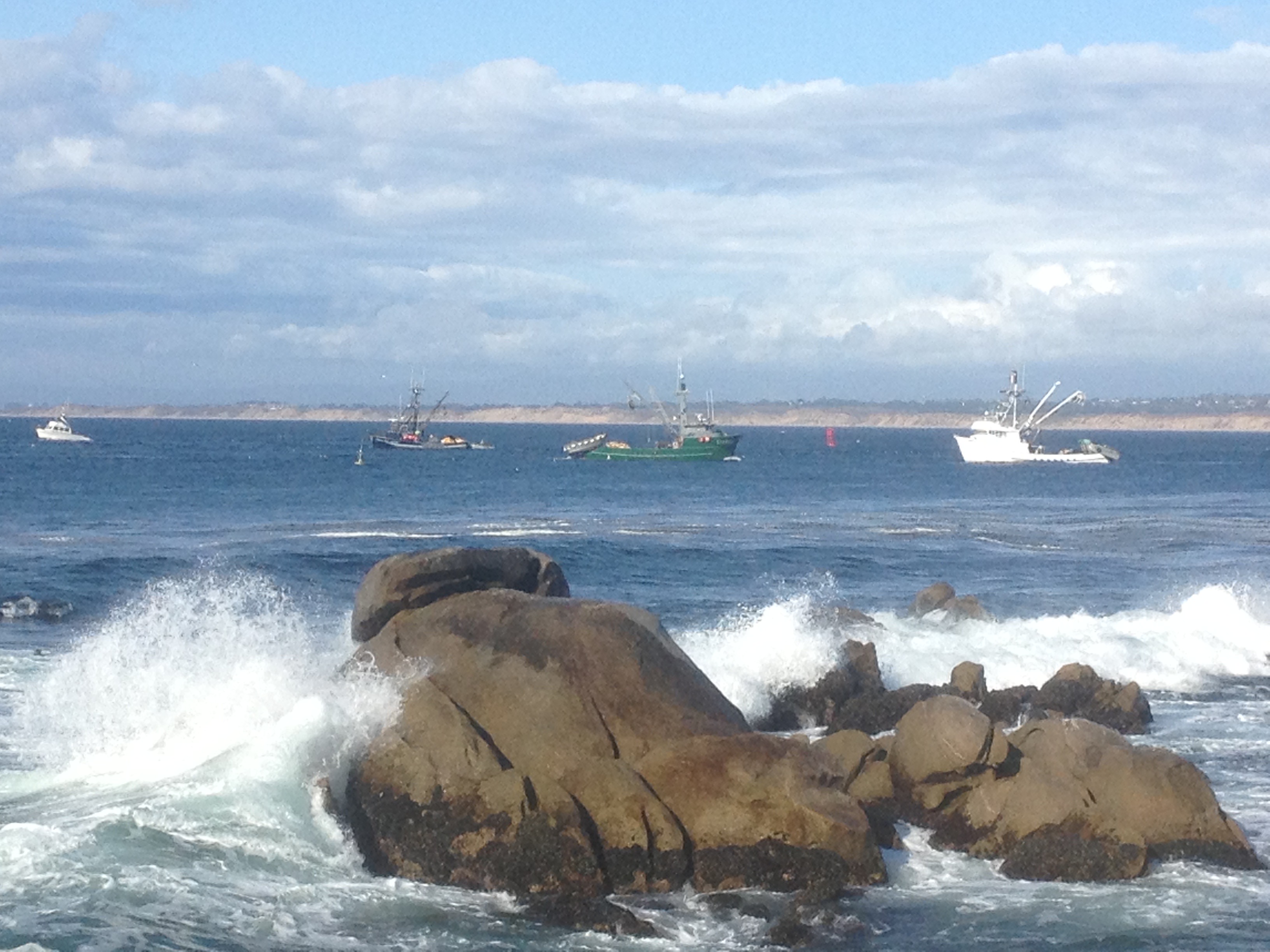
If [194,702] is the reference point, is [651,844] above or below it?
below

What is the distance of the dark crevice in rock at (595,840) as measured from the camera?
14.5 meters

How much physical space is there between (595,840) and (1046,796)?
5058 millimetres

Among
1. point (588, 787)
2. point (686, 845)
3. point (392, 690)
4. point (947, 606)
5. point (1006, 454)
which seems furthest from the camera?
point (1006, 454)

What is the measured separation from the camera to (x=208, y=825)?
51.0ft

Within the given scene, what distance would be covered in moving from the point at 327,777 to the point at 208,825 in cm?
133

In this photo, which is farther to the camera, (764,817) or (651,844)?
(764,817)

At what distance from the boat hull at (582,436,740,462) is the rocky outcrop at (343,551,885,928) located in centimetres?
11877

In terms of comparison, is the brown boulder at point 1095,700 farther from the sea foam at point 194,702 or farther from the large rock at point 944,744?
the sea foam at point 194,702

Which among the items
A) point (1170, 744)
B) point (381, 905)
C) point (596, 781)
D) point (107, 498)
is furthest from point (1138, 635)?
point (107, 498)

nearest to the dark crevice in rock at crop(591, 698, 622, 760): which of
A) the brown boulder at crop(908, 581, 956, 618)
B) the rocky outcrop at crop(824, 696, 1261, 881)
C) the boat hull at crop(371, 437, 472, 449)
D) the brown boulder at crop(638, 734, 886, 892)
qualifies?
the brown boulder at crop(638, 734, 886, 892)

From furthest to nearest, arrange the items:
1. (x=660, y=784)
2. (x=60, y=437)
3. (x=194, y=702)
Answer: (x=60, y=437) < (x=194, y=702) < (x=660, y=784)

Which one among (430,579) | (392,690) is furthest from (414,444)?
(392,690)

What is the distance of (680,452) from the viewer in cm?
13588

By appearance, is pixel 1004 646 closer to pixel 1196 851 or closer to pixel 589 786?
pixel 1196 851
